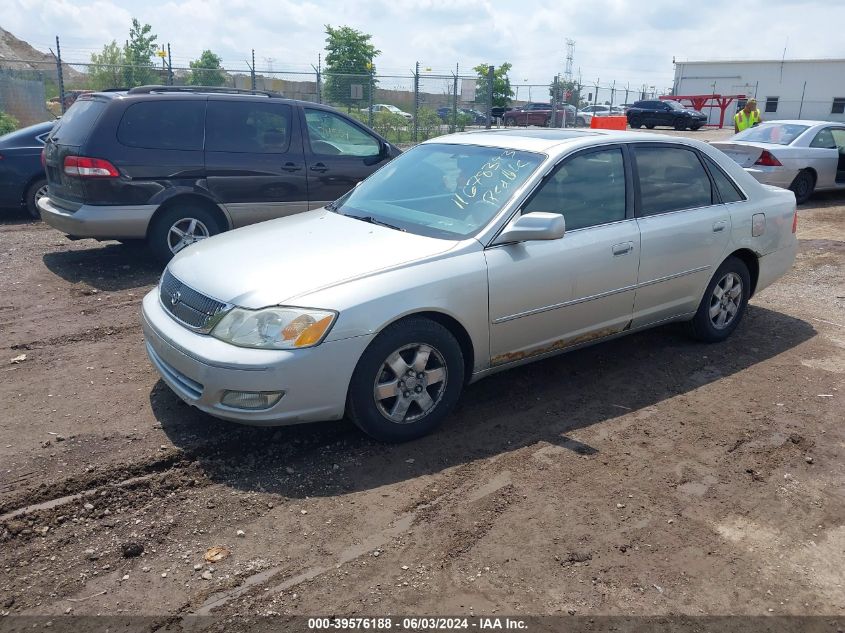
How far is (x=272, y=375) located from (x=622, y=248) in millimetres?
2517

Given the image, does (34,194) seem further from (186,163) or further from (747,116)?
(747,116)

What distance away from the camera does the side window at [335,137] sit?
840 cm

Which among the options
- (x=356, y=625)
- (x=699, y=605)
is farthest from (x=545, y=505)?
(x=356, y=625)

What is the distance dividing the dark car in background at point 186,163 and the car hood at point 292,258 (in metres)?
2.96

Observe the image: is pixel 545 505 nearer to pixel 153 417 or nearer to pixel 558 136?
pixel 153 417

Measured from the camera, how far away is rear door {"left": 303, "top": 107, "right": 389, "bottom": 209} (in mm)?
8336

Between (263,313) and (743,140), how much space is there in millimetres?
11808

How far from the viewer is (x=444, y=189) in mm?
4809

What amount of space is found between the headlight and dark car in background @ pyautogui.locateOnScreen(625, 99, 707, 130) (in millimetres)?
37723

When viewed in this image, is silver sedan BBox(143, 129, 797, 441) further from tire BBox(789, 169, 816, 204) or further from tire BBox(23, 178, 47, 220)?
tire BBox(789, 169, 816, 204)

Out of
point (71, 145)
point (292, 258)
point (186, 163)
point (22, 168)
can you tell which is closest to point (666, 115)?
point (22, 168)

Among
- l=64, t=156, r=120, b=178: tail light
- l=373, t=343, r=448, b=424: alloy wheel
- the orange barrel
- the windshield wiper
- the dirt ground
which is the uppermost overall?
the orange barrel

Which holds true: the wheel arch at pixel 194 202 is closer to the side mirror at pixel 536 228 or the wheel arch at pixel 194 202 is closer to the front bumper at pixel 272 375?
the front bumper at pixel 272 375

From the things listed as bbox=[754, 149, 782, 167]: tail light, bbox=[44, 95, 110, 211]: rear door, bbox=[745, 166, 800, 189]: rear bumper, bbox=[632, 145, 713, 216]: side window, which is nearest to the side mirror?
bbox=[632, 145, 713, 216]: side window
